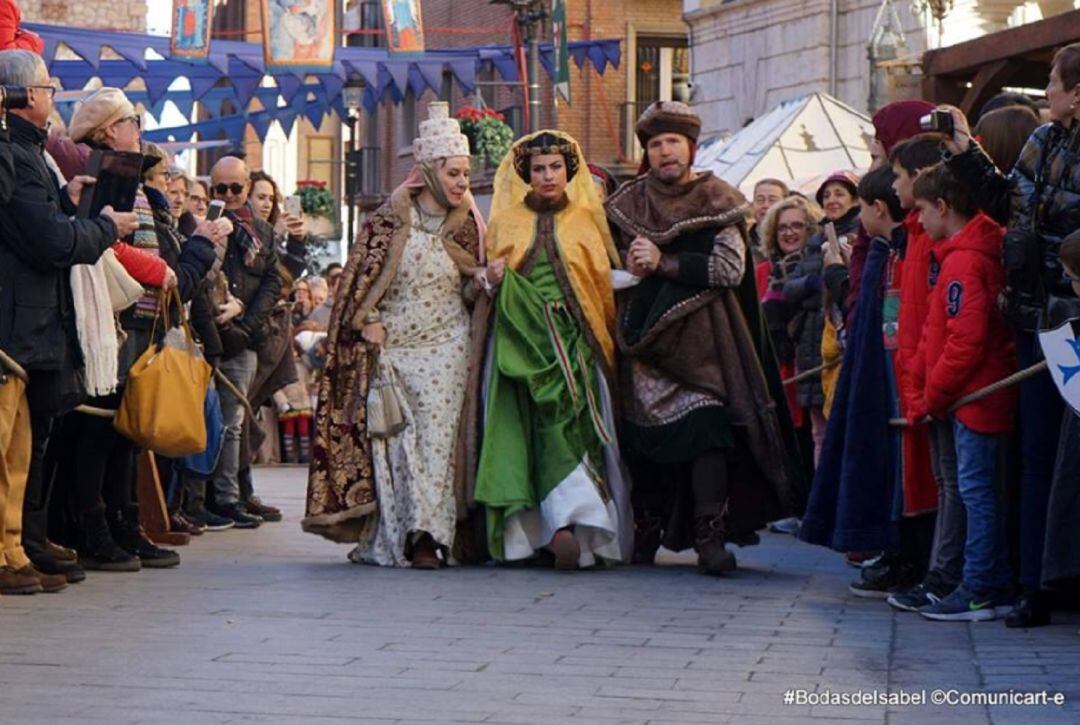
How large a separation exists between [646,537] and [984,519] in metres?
2.77

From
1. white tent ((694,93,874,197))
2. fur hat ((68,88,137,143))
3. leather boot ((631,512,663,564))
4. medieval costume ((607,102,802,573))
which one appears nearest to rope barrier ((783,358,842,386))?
medieval costume ((607,102,802,573))

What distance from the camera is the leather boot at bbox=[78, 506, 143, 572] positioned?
977 cm

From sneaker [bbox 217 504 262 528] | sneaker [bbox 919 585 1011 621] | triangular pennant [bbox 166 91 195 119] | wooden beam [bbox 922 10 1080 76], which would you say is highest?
triangular pennant [bbox 166 91 195 119]

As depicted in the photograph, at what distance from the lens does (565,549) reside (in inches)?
399

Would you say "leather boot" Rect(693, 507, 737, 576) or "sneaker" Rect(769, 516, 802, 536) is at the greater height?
"leather boot" Rect(693, 507, 737, 576)

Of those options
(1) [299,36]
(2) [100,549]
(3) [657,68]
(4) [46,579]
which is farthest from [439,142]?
(3) [657,68]

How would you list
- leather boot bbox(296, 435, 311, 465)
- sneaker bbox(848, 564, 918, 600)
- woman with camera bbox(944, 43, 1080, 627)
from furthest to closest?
leather boot bbox(296, 435, 311, 465) → sneaker bbox(848, 564, 918, 600) → woman with camera bbox(944, 43, 1080, 627)

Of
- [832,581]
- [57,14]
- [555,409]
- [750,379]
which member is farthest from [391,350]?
[57,14]

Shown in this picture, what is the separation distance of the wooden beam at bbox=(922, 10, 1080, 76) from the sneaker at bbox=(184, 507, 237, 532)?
5188mm

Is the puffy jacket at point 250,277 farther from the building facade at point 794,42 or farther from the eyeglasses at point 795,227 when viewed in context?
the building facade at point 794,42

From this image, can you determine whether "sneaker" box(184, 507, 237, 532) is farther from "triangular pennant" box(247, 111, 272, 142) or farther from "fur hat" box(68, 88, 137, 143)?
"triangular pennant" box(247, 111, 272, 142)

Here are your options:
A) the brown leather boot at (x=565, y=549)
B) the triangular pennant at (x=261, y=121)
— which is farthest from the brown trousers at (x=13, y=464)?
the triangular pennant at (x=261, y=121)

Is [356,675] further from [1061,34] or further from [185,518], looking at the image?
[1061,34]

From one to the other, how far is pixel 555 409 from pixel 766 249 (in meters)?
2.90
